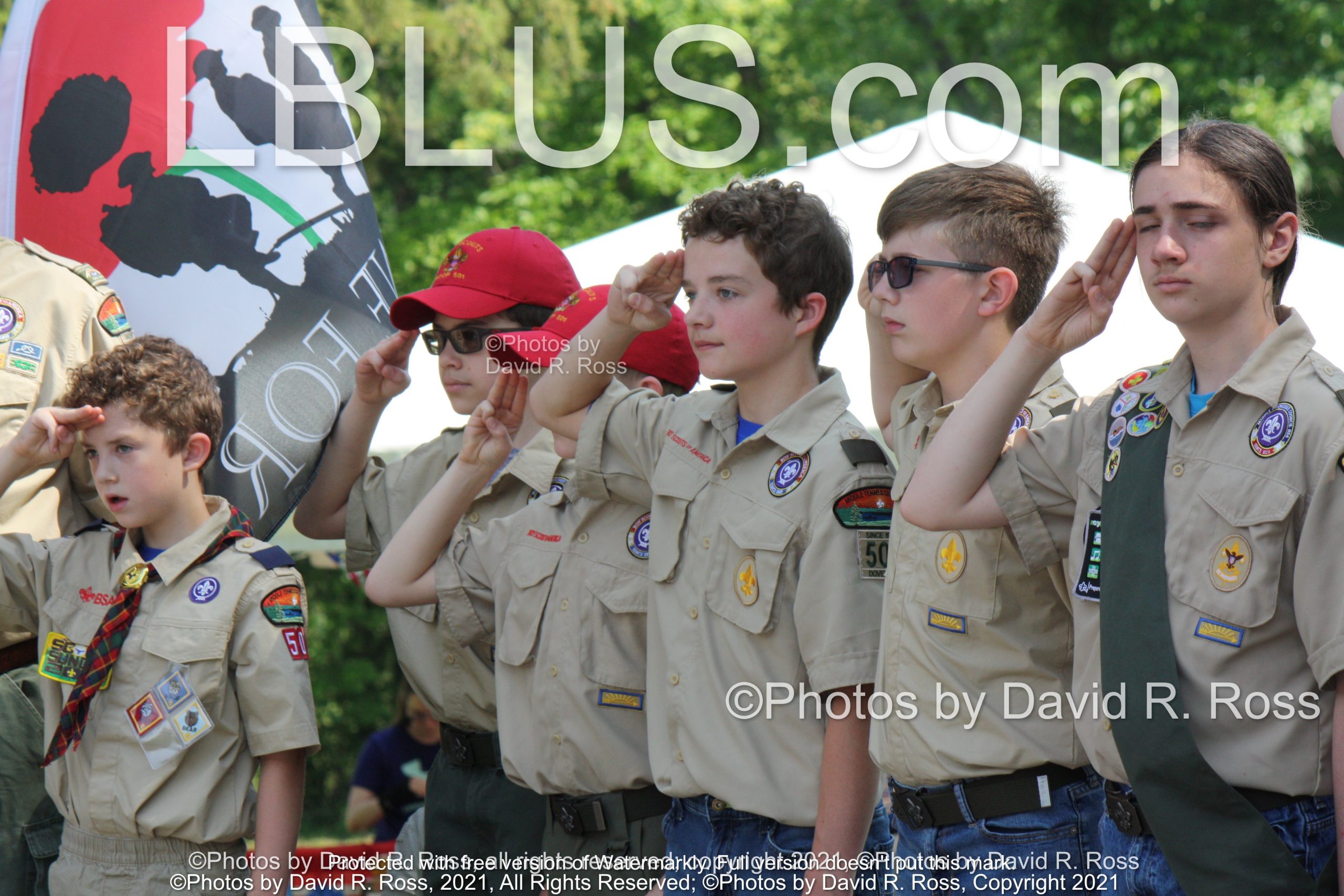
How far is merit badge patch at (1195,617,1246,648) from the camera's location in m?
1.99

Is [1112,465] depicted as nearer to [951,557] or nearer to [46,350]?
[951,557]

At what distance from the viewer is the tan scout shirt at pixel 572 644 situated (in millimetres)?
3062

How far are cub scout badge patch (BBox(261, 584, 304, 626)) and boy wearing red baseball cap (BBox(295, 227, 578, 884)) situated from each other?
1.71 ft

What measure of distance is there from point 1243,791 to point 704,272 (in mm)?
1478

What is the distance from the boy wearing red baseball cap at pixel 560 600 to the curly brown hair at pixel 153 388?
0.58 m

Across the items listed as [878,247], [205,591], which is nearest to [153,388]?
[205,591]

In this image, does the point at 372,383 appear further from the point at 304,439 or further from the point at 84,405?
the point at 84,405

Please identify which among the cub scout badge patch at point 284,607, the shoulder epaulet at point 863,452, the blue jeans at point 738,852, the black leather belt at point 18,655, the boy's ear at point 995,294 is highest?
the boy's ear at point 995,294

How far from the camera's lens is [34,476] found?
11.3ft

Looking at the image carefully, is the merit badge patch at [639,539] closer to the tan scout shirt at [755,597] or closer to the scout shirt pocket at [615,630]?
the scout shirt pocket at [615,630]

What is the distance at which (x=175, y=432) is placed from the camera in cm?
321

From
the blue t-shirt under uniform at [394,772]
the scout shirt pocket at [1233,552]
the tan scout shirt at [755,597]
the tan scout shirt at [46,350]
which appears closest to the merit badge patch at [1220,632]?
the scout shirt pocket at [1233,552]

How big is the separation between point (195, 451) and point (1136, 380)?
2.18 metres

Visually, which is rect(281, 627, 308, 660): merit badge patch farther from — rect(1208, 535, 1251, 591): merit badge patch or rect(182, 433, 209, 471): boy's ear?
rect(1208, 535, 1251, 591): merit badge patch
